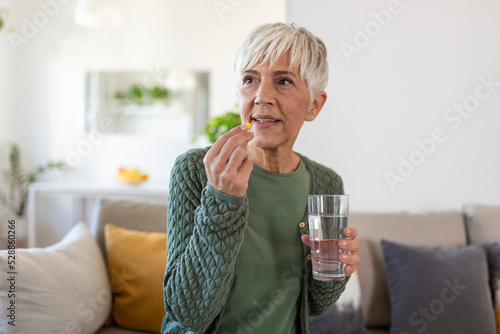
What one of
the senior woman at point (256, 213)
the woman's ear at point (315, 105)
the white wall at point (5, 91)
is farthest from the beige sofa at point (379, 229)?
the white wall at point (5, 91)

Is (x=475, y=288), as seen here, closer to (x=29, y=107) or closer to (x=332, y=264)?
(x=332, y=264)

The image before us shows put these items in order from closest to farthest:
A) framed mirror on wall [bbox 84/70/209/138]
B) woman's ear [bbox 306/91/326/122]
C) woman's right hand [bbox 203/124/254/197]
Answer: woman's right hand [bbox 203/124/254/197], woman's ear [bbox 306/91/326/122], framed mirror on wall [bbox 84/70/209/138]

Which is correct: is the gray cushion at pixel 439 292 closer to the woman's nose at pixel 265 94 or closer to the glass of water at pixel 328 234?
the glass of water at pixel 328 234

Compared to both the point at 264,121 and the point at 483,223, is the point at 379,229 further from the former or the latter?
the point at 264,121

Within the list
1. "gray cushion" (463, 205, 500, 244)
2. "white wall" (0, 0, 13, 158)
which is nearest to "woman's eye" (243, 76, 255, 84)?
"gray cushion" (463, 205, 500, 244)

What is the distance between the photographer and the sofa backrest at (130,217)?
211 centimetres

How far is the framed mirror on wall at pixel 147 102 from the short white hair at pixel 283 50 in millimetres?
3736

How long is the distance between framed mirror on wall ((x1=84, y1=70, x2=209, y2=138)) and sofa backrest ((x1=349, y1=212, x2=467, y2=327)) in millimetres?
2942

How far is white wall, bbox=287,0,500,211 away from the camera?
2.54 metres

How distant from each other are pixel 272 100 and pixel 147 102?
4113 mm

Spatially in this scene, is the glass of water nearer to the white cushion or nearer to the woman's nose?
the woman's nose

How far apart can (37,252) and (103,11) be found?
2432mm

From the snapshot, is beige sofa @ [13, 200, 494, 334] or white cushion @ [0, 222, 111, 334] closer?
white cushion @ [0, 222, 111, 334]

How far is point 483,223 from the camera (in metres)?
2.26
